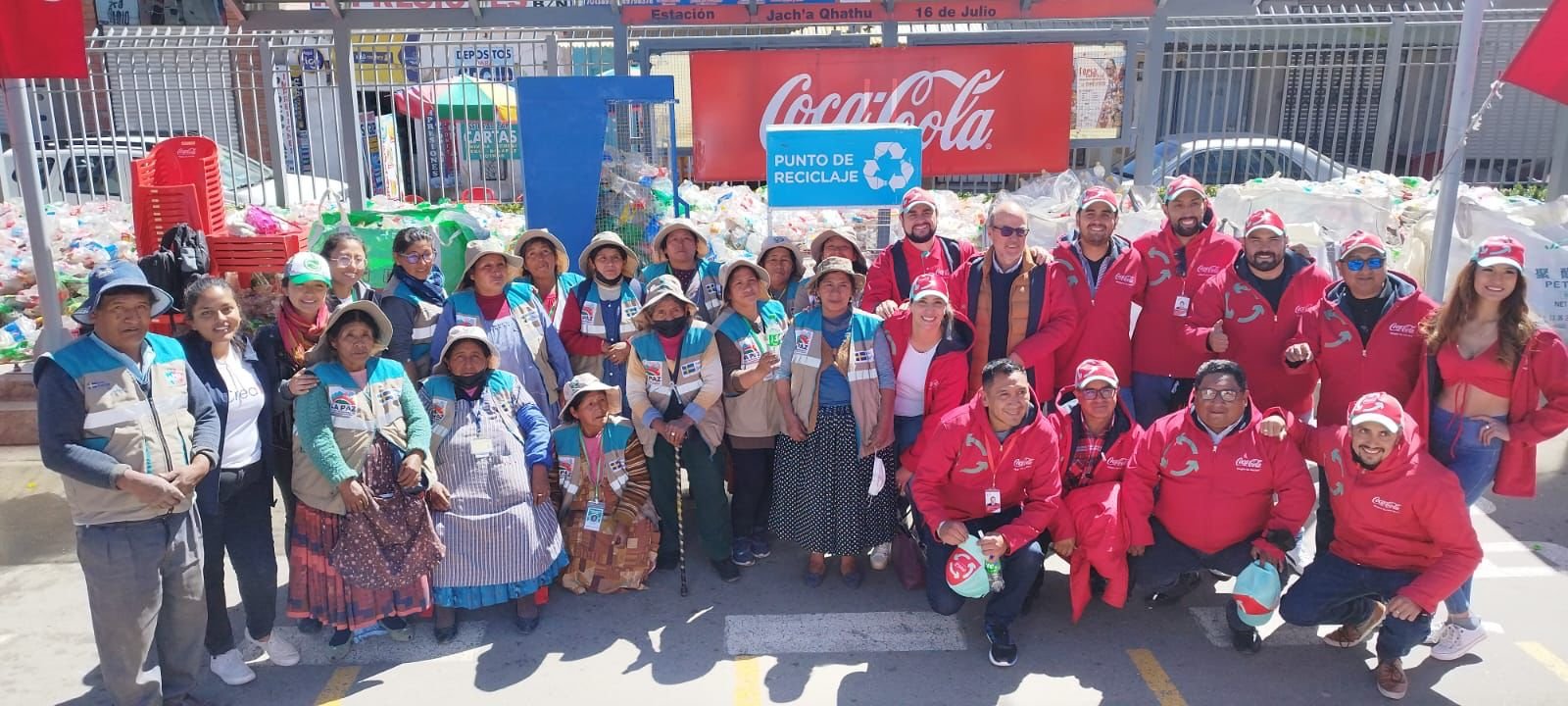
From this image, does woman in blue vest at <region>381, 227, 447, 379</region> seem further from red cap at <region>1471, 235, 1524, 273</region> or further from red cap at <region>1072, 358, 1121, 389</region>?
red cap at <region>1471, 235, 1524, 273</region>

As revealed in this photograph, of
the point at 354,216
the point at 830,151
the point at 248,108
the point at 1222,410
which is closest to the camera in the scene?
the point at 1222,410

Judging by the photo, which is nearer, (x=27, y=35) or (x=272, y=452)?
(x=272, y=452)

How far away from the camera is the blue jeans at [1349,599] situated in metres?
4.22

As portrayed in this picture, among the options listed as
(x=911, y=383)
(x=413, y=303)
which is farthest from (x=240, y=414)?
(x=911, y=383)

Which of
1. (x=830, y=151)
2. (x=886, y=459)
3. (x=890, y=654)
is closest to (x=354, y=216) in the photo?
(x=830, y=151)

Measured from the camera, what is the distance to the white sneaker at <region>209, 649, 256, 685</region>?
4328 mm

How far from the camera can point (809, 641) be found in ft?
15.4

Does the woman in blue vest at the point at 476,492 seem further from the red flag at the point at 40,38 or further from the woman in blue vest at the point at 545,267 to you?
the red flag at the point at 40,38

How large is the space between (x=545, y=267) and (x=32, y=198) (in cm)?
286

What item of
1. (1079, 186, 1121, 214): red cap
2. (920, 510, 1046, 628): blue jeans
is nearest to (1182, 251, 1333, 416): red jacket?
(1079, 186, 1121, 214): red cap

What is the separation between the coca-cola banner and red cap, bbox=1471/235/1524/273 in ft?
21.8

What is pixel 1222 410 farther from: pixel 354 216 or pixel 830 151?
pixel 354 216

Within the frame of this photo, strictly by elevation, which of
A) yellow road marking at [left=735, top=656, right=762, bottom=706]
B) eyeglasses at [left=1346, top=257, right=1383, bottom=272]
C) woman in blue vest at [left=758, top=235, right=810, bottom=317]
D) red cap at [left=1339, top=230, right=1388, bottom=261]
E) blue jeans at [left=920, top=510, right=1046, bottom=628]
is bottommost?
yellow road marking at [left=735, top=656, right=762, bottom=706]

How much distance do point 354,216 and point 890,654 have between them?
17.7 feet
